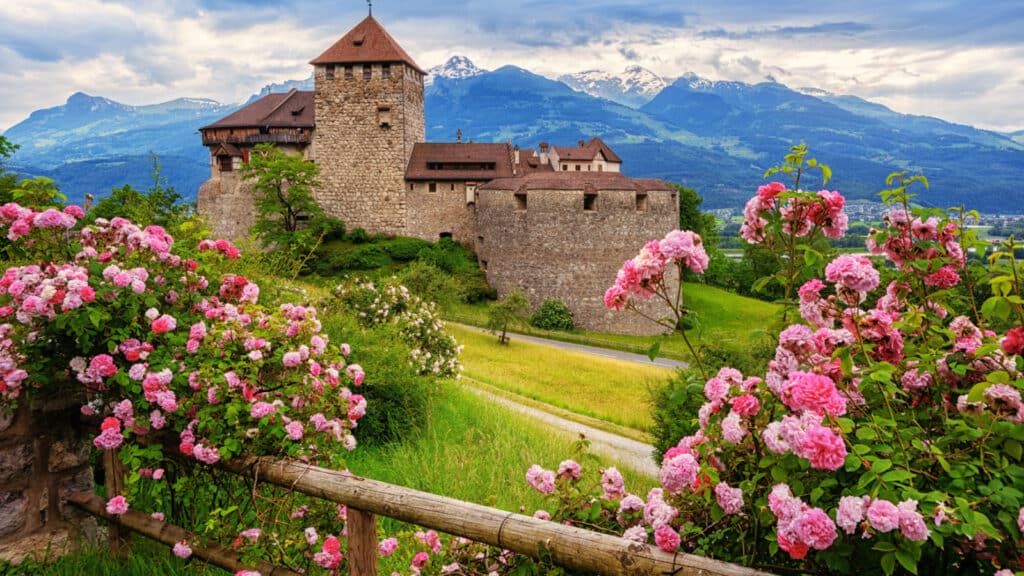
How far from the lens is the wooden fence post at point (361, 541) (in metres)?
3.16

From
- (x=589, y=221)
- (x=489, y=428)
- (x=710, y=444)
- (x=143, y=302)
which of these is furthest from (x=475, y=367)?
(x=710, y=444)

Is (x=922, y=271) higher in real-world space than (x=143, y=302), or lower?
higher

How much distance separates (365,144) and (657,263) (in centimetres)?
3525

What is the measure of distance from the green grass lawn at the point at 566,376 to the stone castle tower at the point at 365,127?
36.7ft

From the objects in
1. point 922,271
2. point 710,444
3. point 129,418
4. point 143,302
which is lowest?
point 129,418

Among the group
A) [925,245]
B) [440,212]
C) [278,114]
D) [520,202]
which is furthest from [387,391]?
[278,114]

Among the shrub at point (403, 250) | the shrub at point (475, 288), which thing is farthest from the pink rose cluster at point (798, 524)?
the shrub at point (403, 250)

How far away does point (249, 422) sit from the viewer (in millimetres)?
3492

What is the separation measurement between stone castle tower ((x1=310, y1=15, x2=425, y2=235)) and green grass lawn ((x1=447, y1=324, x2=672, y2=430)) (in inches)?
441

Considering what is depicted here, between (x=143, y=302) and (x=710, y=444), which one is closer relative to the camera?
(x=710, y=444)

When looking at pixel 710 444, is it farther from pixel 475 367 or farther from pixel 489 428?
pixel 475 367

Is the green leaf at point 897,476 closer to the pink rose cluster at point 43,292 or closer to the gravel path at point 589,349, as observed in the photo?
the pink rose cluster at point 43,292

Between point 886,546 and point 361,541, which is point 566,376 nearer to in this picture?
point 361,541

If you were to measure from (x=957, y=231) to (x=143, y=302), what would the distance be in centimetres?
385
